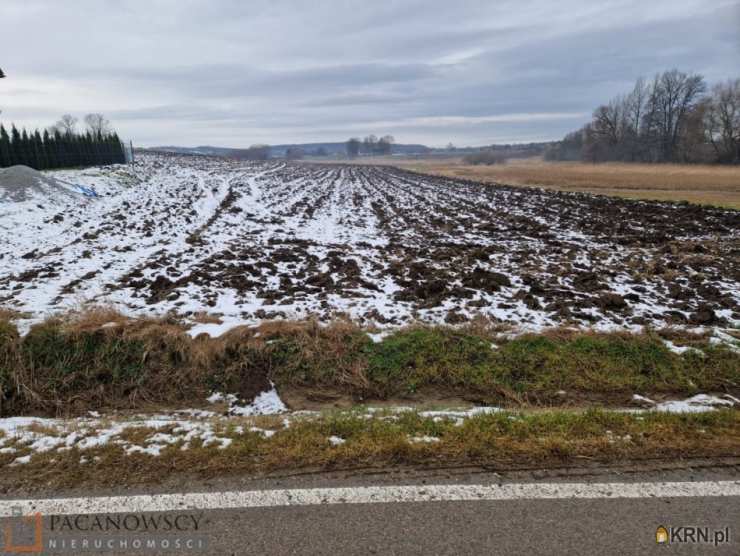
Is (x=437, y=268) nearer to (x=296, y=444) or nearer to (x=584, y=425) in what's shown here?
(x=584, y=425)

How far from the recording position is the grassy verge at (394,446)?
9.36ft

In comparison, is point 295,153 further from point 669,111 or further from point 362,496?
point 362,496

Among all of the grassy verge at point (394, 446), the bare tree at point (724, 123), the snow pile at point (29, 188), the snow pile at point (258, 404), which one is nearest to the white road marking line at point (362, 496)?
the grassy verge at point (394, 446)

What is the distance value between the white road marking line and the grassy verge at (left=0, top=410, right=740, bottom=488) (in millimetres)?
191

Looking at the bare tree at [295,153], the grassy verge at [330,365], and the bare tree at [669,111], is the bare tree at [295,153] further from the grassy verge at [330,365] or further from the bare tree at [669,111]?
the grassy verge at [330,365]

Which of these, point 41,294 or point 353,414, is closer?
point 353,414

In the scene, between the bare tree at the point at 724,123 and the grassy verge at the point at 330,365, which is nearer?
the grassy verge at the point at 330,365

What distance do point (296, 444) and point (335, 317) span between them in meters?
2.80

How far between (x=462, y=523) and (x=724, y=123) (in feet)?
278

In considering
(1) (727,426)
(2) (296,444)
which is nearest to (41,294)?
(2) (296,444)

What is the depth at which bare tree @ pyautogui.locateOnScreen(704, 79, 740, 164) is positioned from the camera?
60406 mm

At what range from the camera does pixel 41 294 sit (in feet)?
22.3

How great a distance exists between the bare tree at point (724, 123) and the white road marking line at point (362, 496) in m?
77.9

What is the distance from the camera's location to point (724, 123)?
2458 inches
